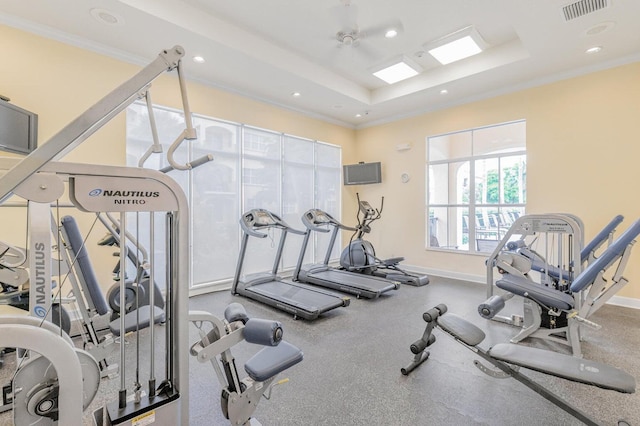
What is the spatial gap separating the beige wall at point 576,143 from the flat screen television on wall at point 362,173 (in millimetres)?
1017

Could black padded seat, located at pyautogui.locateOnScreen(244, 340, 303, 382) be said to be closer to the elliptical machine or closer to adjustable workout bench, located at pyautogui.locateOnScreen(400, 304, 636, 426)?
adjustable workout bench, located at pyautogui.locateOnScreen(400, 304, 636, 426)

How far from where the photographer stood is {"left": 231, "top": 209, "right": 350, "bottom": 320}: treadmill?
360cm

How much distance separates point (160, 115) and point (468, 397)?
490 centimetres

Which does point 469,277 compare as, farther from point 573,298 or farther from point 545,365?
point 545,365

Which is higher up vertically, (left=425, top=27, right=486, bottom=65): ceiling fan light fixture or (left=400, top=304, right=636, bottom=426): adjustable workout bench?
(left=425, top=27, right=486, bottom=65): ceiling fan light fixture

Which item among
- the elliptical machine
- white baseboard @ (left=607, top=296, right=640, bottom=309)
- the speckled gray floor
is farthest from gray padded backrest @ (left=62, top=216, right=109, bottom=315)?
white baseboard @ (left=607, top=296, right=640, bottom=309)

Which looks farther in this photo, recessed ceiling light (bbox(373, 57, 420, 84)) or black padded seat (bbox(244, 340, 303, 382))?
recessed ceiling light (bbox(373, 57, 420, 84))

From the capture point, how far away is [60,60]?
344 centimetres

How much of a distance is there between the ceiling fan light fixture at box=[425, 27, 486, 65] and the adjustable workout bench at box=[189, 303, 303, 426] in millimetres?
4424

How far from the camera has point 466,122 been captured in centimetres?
556

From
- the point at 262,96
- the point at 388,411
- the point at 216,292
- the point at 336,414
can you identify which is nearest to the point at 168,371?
the point at 336,414

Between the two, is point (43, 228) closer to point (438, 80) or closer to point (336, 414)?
point (336, 414)

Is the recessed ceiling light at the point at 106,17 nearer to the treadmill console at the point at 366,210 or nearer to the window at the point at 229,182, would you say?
the window at the point at 229,182

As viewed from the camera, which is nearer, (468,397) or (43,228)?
(43,228)
